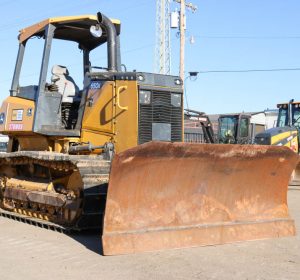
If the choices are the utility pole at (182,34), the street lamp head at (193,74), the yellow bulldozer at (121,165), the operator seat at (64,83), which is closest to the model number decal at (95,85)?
the yellow bulldozer at (121,165)

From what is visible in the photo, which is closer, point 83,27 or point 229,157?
point 229,157

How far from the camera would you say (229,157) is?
645cm

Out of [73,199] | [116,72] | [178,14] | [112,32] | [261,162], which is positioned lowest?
[73,199]

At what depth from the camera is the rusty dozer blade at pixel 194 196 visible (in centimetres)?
591

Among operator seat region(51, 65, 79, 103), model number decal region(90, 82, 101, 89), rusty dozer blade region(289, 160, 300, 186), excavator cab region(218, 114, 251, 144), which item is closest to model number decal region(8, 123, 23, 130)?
operator seat region(51, 65, 79, 103)

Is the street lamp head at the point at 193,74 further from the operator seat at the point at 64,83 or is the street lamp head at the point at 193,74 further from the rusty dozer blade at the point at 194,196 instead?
the rusty dozer blade at the point at 194,196

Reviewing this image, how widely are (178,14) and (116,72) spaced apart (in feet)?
61.1

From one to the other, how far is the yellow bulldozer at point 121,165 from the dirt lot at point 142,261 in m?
0.26

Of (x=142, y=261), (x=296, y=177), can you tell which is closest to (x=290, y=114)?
(x=296, y=177)

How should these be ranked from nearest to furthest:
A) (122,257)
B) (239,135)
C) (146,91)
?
(122,257), (146,91), (239,135)

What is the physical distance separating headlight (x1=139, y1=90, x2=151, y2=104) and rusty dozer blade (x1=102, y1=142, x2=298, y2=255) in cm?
153

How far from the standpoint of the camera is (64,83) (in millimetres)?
8445

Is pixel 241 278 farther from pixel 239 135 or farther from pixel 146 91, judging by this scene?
pixel 239 135

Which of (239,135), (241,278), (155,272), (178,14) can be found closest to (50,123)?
(155,272)
